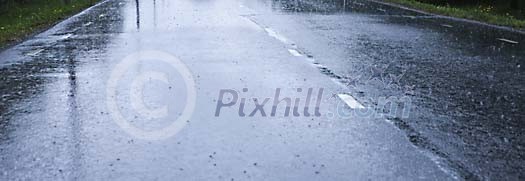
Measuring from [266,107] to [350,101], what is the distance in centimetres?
97

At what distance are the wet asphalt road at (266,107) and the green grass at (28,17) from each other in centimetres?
169

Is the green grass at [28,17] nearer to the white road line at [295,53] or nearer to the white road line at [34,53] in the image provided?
the white road line at [34,53]

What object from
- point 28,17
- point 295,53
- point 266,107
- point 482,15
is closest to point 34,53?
point 295,53

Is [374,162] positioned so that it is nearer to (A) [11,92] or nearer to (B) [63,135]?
(B) [63,135]

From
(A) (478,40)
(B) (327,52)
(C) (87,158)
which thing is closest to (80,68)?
(B) (327,52)

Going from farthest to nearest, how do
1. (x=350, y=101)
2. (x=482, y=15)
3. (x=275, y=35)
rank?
(x=482, y=15) < (x=275, y=35) < (x=350, y=101)

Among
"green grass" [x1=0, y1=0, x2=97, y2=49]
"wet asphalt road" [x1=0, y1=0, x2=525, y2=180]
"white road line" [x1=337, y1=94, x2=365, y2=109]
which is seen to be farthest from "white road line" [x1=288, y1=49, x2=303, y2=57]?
"green grass" [x1=0, y1=0, x2=97, y2=49]

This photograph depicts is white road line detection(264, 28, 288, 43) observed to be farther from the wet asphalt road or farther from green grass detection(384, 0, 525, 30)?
green grass detection(384, 0, 525, 30)

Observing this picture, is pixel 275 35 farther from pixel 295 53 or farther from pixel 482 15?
pixel 482 15

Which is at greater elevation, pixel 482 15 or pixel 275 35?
pixel 482 15

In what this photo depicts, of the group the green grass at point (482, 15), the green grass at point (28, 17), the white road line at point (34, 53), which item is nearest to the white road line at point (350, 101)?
the white road line at point (34, 53)

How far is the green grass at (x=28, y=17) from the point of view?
1641 centimetres

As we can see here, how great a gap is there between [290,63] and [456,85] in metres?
2.68

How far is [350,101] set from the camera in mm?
7891
